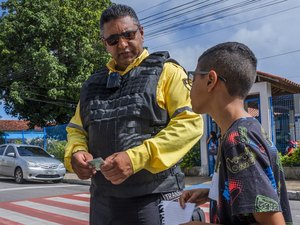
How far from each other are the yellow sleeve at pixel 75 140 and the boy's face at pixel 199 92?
0.79 meters

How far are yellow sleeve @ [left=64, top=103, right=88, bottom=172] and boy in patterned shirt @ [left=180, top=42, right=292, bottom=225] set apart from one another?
734 millimetres

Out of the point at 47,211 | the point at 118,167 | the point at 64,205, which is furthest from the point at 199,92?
the point at 64,205

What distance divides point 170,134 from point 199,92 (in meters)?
0.37

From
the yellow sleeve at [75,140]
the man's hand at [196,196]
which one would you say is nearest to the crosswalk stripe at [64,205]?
the yellow sleeve at [75,140]

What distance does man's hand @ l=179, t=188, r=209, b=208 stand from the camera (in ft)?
5.24

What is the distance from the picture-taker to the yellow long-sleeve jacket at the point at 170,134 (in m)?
1.79

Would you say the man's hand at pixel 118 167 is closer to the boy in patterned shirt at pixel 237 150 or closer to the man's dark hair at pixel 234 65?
the boy in patterned shirt at pixel 237 150

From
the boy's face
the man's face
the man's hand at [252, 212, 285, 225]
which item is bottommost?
the man's hand at [252, 212, 285, 225]

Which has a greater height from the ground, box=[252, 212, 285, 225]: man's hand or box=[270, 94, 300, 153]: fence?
box=[270, 94, 300, 153]: fence

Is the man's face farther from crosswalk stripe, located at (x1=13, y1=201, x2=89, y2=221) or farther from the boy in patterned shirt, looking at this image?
crosswalk stripe, located at (x1=13, y1=201, x2=89, y2=221)

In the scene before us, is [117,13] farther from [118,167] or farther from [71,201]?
[71,201]

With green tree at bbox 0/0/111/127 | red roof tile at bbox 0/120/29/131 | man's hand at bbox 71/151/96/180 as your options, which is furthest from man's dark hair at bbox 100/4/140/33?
red roof tile at bbox 0/120/29/131

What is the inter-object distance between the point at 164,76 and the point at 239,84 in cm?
67

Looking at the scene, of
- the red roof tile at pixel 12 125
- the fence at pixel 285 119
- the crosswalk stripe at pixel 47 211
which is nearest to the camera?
the crosswalk stripe at pixel 47 211
